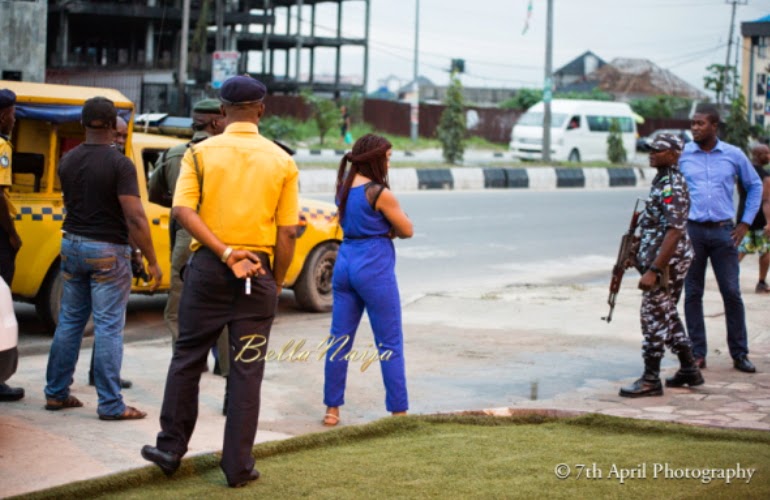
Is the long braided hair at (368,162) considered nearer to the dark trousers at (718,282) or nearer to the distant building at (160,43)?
the dark trousers at (718,282)

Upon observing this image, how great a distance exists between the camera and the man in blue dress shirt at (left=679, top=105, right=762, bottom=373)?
833cm

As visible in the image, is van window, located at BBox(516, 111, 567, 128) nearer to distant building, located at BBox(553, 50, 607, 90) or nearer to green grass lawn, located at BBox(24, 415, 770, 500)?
green grass lawn, located at BBox(24, 415, 770, 500)

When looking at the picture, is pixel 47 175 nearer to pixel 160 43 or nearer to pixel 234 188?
pixel 234 188

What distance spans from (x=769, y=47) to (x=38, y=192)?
32.0m

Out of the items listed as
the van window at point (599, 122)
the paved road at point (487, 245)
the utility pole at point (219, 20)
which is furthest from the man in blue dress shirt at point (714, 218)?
the utility pole at point (219, 20)

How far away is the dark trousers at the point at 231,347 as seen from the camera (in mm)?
5016

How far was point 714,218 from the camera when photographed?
27.2 ft

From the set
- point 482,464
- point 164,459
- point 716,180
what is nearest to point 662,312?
point 716,180

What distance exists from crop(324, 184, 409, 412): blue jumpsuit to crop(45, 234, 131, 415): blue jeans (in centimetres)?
120

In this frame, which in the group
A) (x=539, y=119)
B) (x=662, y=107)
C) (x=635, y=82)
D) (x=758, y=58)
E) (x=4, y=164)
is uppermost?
(x=635, y=82)

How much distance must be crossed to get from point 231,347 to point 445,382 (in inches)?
129

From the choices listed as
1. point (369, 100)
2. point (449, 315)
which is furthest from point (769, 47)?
point (449, 315)

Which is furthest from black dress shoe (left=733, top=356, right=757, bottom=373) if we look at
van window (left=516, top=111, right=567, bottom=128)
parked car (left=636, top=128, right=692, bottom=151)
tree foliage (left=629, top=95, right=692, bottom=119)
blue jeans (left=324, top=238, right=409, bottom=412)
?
tree foliage (left=629, top=95, right=692, bottom=119)

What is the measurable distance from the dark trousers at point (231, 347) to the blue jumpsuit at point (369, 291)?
4.76 ft
